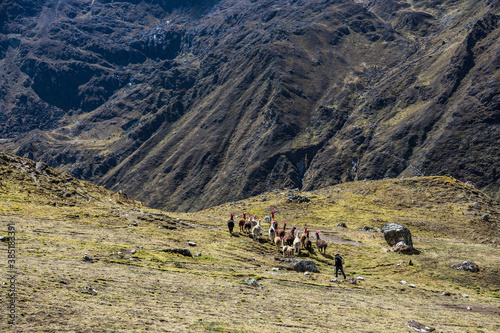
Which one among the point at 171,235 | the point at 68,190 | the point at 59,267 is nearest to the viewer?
the point at 59,267

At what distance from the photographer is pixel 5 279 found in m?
19.3

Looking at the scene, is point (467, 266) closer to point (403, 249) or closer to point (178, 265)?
point (403, 249)

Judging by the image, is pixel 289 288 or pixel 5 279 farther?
pixel 289 288

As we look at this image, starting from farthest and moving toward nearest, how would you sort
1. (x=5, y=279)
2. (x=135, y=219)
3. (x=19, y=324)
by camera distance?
(x=135, y=219), (x=5, y=279), (x=19, y=324)

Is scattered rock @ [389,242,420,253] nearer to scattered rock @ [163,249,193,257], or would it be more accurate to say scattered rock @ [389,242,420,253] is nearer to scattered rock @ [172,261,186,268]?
scattered rock @ [163,249,193,257]

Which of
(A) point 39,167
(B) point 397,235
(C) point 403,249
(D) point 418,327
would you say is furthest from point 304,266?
(A) point 39,167

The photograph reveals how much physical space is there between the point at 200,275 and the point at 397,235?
101 ft

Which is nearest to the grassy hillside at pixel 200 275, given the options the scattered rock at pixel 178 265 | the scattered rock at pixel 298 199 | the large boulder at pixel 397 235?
the scattered rock at pixel 178 265

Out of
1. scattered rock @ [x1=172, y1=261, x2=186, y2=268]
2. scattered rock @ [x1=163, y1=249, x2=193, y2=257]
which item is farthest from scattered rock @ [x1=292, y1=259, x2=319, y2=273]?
scattered rock @ [x1=172, y1=261, x2=186, y2=268]

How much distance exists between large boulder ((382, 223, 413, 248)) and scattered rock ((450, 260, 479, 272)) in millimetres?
7595

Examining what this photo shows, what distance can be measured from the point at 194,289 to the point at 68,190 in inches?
1565

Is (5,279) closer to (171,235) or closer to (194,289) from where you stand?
(194,289)

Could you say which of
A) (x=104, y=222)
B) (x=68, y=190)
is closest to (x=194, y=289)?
(x=104, y=222)

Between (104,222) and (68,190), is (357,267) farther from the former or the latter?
(68,190)
